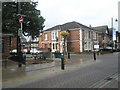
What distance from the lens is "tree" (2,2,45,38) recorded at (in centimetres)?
1392

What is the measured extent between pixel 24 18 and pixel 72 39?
24.0 m

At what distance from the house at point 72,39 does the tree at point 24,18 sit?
2091cm

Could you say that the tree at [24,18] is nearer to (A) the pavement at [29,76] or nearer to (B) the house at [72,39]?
(A) the pavement at [29,76]

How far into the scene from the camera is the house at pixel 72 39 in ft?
122

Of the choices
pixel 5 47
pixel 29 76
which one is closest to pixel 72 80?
pixel 29 76

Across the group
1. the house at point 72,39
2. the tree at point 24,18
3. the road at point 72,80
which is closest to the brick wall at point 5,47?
the tree at point 24,18

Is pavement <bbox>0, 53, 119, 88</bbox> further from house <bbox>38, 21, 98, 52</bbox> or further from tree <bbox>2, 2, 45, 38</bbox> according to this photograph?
house <bbox>38, 21, 98, 52</bbox>

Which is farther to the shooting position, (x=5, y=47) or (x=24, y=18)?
(x=5, y=47)

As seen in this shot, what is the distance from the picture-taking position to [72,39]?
38.4 metres

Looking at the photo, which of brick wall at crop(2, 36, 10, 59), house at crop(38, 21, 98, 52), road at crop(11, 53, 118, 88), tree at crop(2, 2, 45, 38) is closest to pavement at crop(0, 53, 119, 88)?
road at crop(11, 53, 118, 88)

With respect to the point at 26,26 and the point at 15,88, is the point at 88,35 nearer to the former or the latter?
the point at 26,26

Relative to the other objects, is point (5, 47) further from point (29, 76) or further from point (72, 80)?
point (72, 80)

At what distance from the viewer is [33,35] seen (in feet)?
54.4

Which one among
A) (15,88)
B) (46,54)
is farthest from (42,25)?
(15,88)
